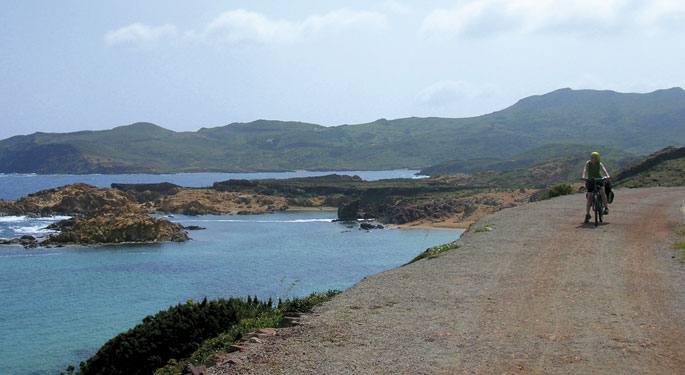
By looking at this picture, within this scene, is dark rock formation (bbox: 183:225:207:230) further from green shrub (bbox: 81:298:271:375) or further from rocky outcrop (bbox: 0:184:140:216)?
green shrub (bbox: 81:298:271:375)

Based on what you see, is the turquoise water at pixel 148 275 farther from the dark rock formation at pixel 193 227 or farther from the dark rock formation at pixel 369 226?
the dark rock formation at pixel 369 226

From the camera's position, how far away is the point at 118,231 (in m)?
58.9

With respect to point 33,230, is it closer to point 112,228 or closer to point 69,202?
point 112,228

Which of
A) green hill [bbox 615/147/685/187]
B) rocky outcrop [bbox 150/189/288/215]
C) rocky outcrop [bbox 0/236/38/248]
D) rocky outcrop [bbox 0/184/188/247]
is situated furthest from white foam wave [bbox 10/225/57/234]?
green hill [bbox 615/147/685/187]

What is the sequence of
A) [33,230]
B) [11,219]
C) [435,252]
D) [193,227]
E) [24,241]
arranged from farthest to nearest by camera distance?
1. [11,219]
2. [193,227]
3. [33,230]
4. [24,241]
5. [435,252]

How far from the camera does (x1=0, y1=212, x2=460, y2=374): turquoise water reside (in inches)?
1013

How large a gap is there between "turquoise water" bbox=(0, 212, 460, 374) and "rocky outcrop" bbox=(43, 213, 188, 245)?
2.76 metres

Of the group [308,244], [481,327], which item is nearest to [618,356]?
[481,327]

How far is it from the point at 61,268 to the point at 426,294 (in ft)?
124

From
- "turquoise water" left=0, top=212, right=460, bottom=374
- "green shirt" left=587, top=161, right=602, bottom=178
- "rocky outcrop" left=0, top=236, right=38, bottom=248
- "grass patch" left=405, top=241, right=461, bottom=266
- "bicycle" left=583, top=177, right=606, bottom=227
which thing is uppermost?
"green shirt" left=587, top=161, right=602, bottom=178

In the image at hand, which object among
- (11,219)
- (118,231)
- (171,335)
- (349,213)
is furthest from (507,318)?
(11,219)

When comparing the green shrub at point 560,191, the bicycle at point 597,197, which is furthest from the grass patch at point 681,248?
the green shrub at point 560,191

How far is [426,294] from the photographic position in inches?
410

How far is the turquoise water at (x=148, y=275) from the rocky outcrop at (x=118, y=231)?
276 centimetres
